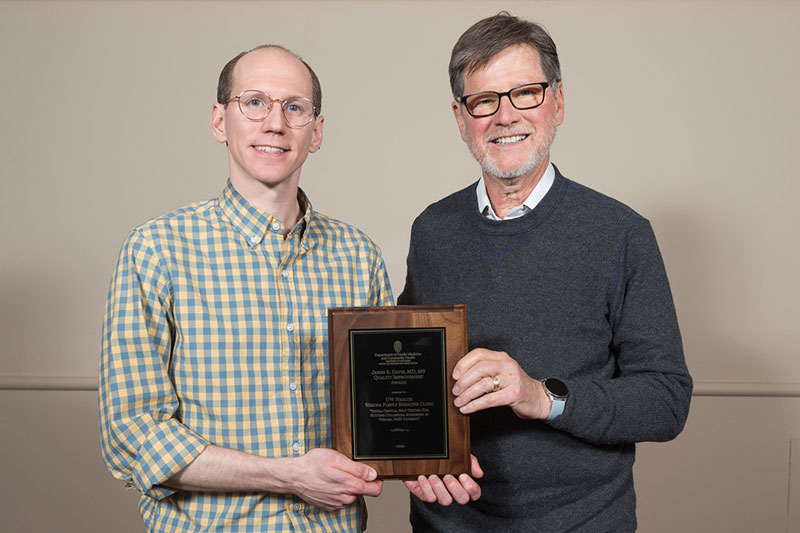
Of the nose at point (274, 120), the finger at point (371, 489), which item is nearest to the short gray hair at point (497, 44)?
the nose at point (274, 120)

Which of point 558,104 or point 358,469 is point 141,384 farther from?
point 558,104

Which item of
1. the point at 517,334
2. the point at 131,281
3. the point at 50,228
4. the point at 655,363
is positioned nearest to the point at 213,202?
the point at 131,281

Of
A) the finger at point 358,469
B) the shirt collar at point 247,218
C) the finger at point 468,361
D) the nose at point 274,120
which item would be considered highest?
the nose at point 274,120

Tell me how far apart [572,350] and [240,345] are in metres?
0.80

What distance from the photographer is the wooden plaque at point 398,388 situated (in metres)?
1.68

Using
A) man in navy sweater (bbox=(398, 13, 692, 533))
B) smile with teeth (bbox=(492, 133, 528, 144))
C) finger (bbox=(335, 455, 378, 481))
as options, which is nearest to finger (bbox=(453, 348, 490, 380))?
man in navy sweater (bbox=(398, 13, 692, 533))

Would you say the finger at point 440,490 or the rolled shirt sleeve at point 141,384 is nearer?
the rolled shirt sleeve at point 141,384

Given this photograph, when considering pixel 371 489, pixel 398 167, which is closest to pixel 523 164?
pixel 371 489

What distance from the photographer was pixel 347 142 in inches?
140

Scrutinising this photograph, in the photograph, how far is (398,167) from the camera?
3555 mm

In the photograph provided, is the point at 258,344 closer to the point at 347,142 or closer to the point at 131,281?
the point at 131,281

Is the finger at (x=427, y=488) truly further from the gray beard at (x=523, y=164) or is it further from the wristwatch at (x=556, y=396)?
the gray beard at (x=523, y=164)

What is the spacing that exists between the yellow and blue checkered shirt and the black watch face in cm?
52

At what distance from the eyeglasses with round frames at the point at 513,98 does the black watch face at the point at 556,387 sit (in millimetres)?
697
